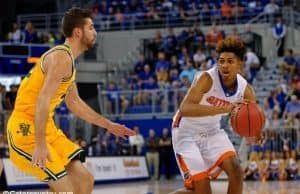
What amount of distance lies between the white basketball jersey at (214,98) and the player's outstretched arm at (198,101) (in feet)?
0.22

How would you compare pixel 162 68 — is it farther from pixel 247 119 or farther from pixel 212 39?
pixel 247 119

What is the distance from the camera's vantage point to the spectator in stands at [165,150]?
20.6 meters

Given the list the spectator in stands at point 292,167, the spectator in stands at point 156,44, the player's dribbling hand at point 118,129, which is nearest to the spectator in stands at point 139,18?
the spectator in stands at point 156,44

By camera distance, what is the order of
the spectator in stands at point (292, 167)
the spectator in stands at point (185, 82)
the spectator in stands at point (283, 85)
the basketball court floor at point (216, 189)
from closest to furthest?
the basketball court floor at point (216, 189) → the spectator in stands at point (292, 167) → the spectator in stands at point (185, 82) → the spectator in stands at point (283, 85)

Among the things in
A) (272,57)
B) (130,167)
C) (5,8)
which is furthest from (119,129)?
(5,8)

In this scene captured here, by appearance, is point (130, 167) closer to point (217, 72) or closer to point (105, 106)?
point (105, 106)

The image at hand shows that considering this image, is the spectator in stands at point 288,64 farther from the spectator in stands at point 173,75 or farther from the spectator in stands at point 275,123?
the spectator in stands at point 173,75

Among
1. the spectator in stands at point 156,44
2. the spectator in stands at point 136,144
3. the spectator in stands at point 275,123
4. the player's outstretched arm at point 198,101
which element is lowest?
the spectator in stands at point 136,144

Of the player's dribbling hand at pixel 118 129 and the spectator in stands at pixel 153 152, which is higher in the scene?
the player's dribbling hand at pixel 118 129

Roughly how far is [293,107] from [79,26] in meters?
14.0

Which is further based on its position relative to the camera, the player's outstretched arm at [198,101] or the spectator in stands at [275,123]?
the spectator in stands at [275,123]

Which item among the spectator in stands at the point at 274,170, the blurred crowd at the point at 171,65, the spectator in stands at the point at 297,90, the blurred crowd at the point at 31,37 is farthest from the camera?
the blurred crowd at the point at 31,37

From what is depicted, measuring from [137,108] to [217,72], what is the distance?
14685mm

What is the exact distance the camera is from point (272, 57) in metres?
24.3
